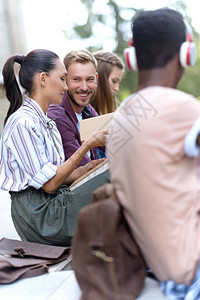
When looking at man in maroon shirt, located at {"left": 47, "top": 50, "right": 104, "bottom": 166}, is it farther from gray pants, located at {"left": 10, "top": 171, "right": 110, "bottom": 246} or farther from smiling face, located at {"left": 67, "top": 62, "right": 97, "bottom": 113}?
gray pants, located at {"left": 10, "top": 171, "right": 110, "bottom": 246}

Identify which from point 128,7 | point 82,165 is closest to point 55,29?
point 128,7

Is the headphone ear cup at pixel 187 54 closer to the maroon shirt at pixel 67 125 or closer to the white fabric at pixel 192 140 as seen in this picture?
the white fabric at pixel 192 140

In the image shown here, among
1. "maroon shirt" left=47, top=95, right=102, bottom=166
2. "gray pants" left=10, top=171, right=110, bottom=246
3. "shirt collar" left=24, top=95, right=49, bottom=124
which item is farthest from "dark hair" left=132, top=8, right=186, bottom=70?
"maroon shirt" left=47, top=95, right=102, bottom=166

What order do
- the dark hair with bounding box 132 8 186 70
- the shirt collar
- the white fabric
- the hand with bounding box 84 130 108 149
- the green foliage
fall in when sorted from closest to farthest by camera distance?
the white fabric, the dark hair with bounding box 132 8 186 70, the hand with bounding box 84 130 108 149, the shirt collar, the green foliage

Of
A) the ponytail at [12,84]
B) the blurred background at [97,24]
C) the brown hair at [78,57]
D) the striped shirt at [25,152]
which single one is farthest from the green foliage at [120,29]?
the striped shirt at [25,152]

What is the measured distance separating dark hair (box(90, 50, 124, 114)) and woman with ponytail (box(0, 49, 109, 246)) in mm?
1260

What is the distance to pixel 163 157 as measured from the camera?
1.43 metres

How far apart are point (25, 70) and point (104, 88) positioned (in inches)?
52.7

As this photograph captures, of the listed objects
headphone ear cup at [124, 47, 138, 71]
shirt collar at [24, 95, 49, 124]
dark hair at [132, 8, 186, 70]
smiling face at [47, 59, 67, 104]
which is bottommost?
shirt collar at [24, 95, 49, 124]

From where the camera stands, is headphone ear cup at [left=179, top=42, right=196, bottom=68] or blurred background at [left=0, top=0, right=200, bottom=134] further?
blurred background at [left=0, top=0, right=200, bottom=134]

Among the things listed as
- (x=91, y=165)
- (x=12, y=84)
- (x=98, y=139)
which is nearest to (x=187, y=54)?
(x=98, y=139)

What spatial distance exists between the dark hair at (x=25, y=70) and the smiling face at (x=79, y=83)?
0.59m

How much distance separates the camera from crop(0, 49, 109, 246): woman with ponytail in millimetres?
2535

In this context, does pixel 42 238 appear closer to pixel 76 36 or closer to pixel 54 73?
pixel 54 73
